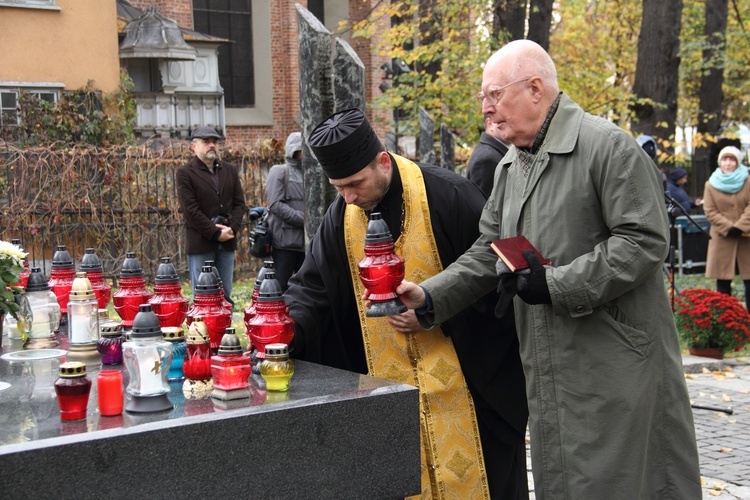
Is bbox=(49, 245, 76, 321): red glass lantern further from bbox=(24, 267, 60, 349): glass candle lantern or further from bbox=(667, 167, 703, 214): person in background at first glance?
bbox=(667, 167, 703, 214): person in background

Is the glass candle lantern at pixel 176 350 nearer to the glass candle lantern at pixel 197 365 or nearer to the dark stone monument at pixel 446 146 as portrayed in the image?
the glass candle lantern at pixel 197 365

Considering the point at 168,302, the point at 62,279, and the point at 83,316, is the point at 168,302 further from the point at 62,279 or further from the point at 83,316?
the point at 62,279

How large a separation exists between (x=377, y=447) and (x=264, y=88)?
75.7 ft

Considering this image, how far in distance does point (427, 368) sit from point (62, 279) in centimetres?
197

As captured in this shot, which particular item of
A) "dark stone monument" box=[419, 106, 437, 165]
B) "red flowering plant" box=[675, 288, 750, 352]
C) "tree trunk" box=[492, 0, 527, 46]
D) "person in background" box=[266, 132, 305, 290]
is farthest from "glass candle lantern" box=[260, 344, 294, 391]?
"tree trunk" box=[492, 0, 527, 46]

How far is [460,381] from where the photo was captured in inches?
157

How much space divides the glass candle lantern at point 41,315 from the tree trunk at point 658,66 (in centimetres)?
1196

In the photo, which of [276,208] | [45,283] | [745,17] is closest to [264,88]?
[745,17]

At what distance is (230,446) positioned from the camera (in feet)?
9.23

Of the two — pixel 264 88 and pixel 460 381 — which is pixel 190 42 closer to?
pixel 264 88

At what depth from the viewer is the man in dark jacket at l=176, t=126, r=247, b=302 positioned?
9828 millimetres

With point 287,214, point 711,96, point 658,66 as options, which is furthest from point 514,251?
point 711,96

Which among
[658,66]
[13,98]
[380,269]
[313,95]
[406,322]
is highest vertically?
[658,66]

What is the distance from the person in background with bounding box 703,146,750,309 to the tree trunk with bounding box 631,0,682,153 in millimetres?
3512
